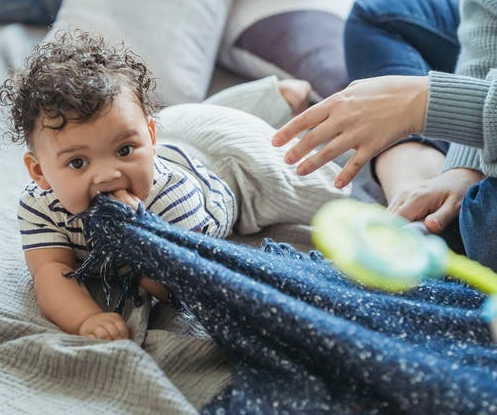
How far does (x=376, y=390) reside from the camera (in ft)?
1.90

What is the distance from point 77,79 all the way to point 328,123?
30 cm

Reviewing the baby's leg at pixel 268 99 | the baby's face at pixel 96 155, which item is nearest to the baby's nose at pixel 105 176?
the baby's face at pixel 96 155

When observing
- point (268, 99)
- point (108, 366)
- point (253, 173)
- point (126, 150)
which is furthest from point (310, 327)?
point (268, 99)

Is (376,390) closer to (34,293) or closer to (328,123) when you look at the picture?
(328,123)

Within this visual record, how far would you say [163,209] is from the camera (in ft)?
2.81

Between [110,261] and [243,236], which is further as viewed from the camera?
[243,236]

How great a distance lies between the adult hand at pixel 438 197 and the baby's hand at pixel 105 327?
429mm

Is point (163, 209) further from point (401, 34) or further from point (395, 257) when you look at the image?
point (401, 34)

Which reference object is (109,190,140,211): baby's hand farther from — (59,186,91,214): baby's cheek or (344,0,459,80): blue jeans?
(344,0,459,80): blue jeans

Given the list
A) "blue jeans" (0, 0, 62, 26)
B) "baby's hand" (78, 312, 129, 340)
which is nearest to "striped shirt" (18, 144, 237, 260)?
"baby's hand" (78, 312, 129, 340)

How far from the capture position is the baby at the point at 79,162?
745mm

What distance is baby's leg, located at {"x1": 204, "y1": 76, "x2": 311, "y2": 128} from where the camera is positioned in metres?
1.22

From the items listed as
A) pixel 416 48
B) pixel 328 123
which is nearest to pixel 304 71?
pixel 416 48

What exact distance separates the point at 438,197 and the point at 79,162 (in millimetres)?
504
